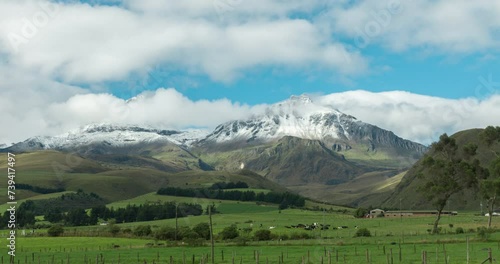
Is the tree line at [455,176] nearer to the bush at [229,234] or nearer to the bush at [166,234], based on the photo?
the bush at [229,234]

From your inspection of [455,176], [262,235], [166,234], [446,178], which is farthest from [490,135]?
[166,234]

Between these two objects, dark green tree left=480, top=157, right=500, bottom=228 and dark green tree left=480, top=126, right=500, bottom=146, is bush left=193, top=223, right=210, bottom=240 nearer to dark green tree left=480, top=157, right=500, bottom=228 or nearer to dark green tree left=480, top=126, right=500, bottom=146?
dark green tree left=480, top=157, right=500, bottom=228

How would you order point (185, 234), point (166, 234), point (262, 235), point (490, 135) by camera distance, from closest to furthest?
point (262, 235), point (185, 234), point (166, 234), point (490, 135)

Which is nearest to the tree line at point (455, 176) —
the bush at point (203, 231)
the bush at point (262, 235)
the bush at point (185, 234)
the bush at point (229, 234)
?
the bush at point (262, 235)

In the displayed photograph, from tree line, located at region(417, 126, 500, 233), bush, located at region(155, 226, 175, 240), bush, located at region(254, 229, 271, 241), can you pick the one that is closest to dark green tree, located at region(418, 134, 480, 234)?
tree line, located at region(417, 126, 500, 233)

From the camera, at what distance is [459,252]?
241 feet

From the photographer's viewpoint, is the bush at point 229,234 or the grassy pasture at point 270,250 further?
the bush at point 229,234

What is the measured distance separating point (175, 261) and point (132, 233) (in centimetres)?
7623

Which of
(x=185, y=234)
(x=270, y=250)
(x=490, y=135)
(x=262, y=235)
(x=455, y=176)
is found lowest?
(x=262, y=235)

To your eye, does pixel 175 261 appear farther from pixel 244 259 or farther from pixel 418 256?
pixel 418 256

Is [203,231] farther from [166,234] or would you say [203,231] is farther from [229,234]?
[229,234]

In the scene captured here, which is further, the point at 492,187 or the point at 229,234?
the point at 229,234

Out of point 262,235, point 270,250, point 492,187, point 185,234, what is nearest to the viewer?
point 270,250

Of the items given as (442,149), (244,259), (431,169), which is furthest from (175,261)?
(442,149)
